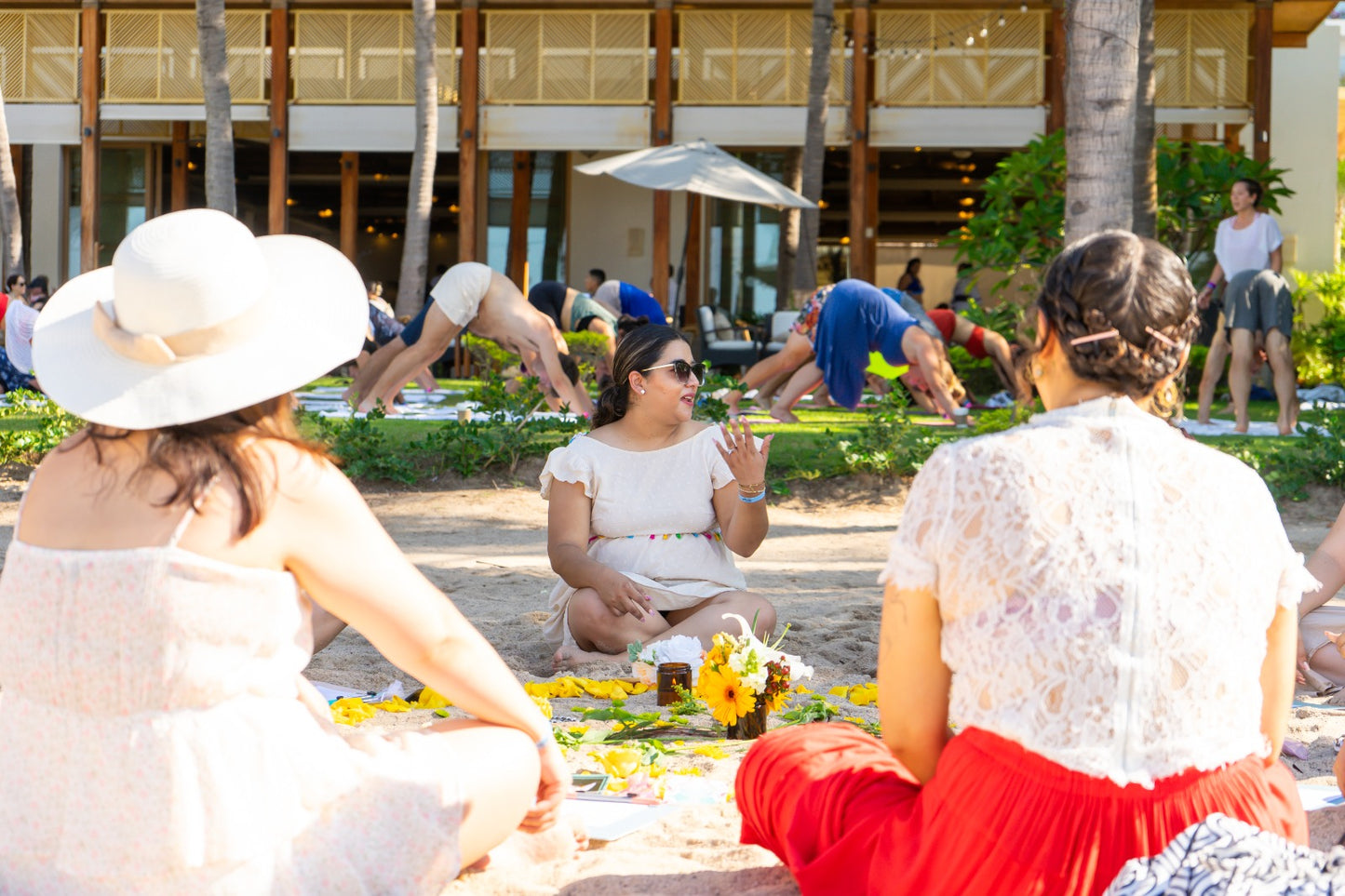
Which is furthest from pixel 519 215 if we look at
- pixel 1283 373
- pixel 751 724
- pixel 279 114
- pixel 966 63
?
pixel 751 724

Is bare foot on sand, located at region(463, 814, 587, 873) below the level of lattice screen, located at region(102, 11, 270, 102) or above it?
below

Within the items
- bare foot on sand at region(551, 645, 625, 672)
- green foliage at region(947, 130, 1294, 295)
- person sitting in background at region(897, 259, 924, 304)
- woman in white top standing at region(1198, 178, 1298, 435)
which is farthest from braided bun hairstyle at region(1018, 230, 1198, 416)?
person sitting in background at region(897, 259, 924, 304)

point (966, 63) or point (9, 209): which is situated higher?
point (966, 63)

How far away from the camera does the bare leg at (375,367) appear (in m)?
9.84

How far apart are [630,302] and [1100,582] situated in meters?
11.3

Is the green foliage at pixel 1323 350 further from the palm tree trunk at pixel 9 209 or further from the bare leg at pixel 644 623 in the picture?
the palm tree trunk at pixel 9 209

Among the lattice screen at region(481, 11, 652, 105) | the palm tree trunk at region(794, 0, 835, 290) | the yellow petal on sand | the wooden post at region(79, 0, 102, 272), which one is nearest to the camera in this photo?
the yellow petal on sand

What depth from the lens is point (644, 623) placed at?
4.13 metres

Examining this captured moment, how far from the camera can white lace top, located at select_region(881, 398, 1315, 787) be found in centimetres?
182

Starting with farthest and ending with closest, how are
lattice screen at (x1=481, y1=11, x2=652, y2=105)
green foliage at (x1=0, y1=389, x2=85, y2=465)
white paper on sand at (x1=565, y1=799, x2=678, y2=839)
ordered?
1. lattice screen at (x1=481, y1=11, x2=652, y2=105)
2. green foliage at (x1=0, y1=389, x2=85, y2=465)
3. white paper on sand at (x1=565, y1=799, x2=678, y2=839)

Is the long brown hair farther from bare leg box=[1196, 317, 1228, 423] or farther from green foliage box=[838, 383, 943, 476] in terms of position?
bare leg box=[1196, 317, 1228, 423]

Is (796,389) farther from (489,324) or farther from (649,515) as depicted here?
(649,515)

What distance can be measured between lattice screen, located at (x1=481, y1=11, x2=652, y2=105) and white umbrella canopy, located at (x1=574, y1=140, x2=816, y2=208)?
338 cm

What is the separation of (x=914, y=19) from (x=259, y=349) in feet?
53.2
